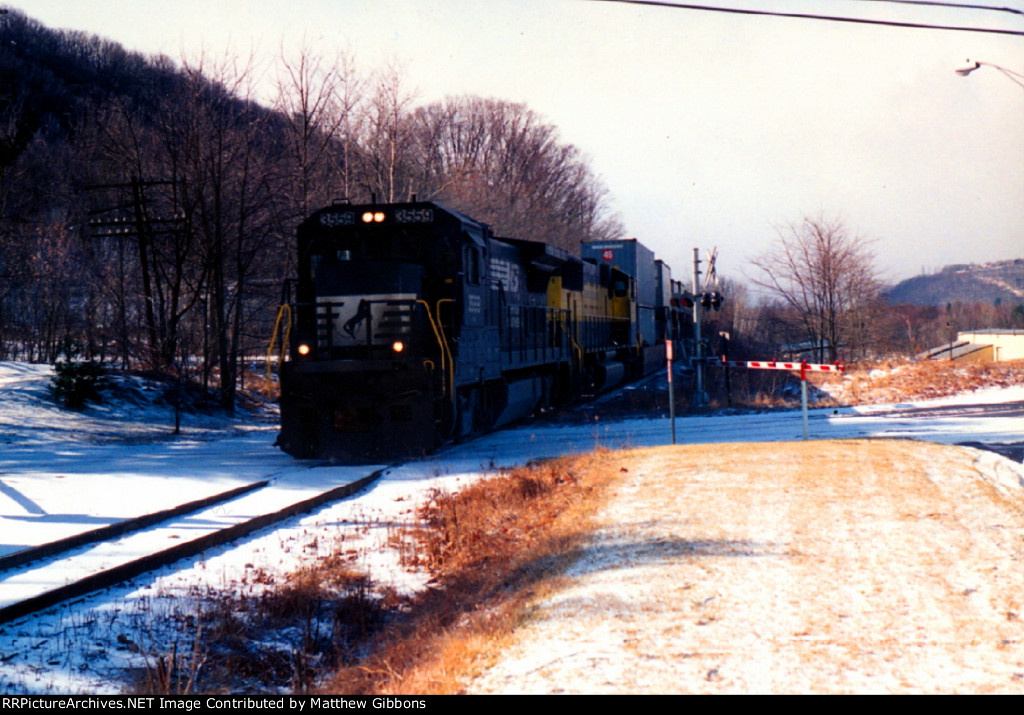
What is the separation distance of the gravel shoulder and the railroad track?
3602 millimetres

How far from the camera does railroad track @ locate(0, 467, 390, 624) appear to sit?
636 centimetres

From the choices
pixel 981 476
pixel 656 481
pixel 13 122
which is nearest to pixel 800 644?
pixel 656 481

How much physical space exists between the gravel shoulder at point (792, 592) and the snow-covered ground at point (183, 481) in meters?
2.38

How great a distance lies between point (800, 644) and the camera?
14.4 feet

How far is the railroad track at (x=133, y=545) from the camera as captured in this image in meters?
6.36

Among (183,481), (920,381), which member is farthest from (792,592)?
(920,381)

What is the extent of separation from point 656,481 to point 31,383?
15.2 m

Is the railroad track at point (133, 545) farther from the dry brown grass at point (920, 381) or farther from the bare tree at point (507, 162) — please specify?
the bare tree at point (507, 162)

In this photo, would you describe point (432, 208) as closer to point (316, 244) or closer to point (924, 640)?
point (316, 244)

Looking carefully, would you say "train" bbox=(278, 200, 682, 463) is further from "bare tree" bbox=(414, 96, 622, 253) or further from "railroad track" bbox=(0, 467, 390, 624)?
"bare tree" bbox=(414, 96, 622, 253)

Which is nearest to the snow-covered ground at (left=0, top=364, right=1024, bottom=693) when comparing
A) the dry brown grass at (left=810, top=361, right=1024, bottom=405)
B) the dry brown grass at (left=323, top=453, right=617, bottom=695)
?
the dry brown grass at (left=323, top=453, right=617, bottom=695)

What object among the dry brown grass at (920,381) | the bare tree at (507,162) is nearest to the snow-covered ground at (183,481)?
the dry brown grass at (920,381)

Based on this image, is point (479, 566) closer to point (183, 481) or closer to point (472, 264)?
point (183, 481)

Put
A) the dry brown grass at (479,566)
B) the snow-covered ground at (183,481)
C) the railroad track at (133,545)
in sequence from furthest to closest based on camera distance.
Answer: the railroad track at (133,545)
the snow-covered ground at (183,481)
the dry brown grass at (479,566)
